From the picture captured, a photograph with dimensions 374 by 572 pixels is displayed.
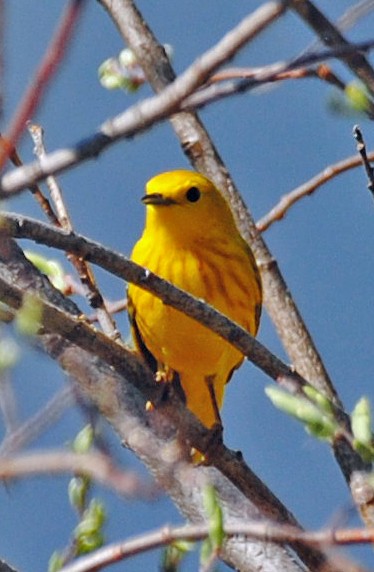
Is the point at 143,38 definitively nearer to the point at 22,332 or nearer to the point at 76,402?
the point at 76,402

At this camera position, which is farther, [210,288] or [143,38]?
[210,288]

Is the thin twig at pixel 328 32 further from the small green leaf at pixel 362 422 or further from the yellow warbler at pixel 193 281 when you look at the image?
the yellow warbler at pixel 193 281

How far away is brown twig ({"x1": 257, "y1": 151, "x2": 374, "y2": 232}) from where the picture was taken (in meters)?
2.98

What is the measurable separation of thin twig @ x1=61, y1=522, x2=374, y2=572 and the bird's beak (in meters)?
2.51

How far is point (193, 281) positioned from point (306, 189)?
2.53 ft

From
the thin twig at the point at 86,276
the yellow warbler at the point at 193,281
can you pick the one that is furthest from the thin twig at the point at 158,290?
the yellow warbler at the point at 193,281

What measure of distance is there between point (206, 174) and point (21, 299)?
1733 mm

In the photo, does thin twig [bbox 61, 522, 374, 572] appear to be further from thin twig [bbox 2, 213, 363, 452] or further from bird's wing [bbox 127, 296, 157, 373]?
bird's wing [bbox 127, 296, 157, 373]

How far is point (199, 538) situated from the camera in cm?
148

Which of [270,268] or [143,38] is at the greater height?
[143,38]

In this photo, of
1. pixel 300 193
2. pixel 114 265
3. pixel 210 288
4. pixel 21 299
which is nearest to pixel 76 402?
pixel 21 299

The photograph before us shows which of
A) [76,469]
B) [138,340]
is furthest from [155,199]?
[76,469]

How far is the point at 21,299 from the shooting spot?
6.05ft

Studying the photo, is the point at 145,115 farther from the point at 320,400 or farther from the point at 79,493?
the point at 79,493
